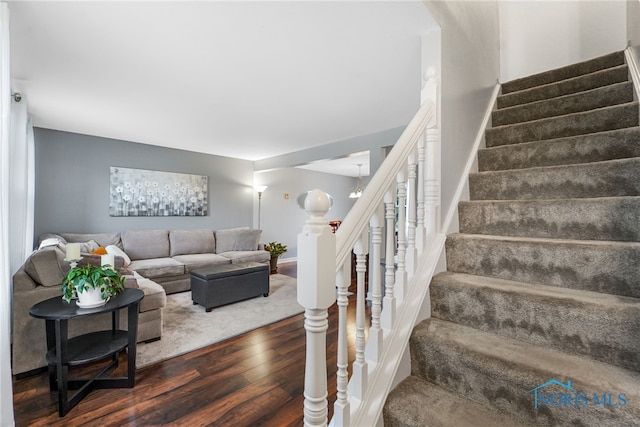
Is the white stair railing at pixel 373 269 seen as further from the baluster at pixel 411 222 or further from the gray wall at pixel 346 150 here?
the gray wall at pixel 346 150

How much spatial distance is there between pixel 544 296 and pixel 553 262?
22 centimetres

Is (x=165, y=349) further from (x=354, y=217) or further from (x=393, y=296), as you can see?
(x=354, y=217)

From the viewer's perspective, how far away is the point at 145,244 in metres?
4.36

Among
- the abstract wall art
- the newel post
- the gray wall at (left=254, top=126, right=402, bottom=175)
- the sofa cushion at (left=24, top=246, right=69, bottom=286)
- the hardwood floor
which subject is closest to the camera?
the newel post

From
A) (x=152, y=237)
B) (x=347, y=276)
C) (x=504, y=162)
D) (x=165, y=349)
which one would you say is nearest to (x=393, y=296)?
(x=347, y=276)

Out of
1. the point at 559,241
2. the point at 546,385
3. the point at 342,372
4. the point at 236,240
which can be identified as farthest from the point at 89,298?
the point at 236,240

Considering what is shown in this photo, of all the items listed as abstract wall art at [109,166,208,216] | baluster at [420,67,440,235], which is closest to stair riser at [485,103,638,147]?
baluster at [420,67,440,235]

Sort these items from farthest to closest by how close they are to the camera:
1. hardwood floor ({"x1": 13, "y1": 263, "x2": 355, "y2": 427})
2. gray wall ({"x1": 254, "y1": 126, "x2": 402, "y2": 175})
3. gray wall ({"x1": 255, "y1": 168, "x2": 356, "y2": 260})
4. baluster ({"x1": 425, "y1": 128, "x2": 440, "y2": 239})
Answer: gray wall ({"x1": 255, "y1": 168, "x2": 356, "y2": 260}) < gray wall ({"x1": 254, "y1": 126, "x2": 402, "y2": 175}) < hardwood floor ({"x1": 13, "y1": 263, "x2": 355, "y2": 427}) < baluster ({"x1": 425, "y1": 128, "x2": 440, "y2": 239})

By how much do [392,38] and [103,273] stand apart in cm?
242

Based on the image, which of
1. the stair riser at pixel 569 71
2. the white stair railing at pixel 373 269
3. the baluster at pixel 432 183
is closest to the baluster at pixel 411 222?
the white stair railing at pixel 373 269

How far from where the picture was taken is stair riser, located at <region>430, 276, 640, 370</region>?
911 millimetres

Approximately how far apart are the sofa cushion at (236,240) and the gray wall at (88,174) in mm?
582

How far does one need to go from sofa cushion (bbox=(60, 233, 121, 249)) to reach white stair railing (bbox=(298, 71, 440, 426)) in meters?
4.31

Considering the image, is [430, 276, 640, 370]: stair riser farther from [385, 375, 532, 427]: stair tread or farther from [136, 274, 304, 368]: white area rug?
[136, 274, 304, 368]: white area rug
